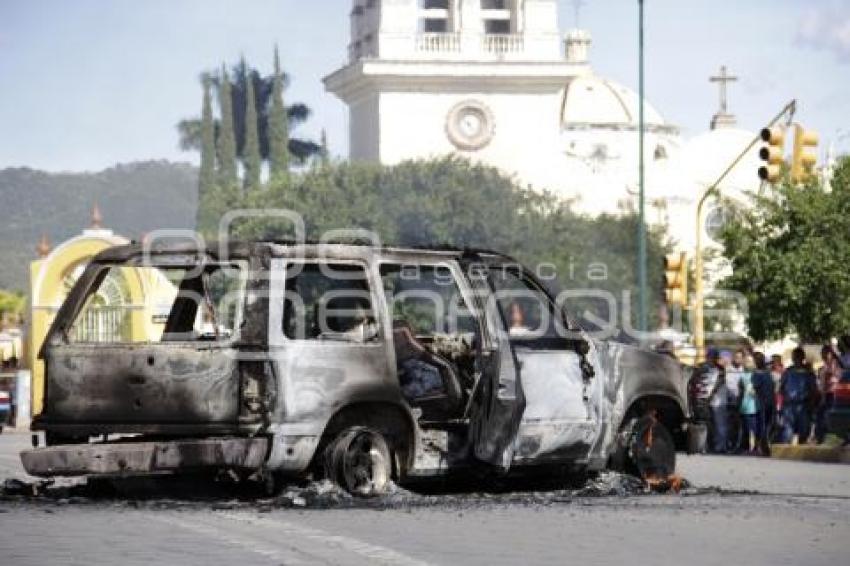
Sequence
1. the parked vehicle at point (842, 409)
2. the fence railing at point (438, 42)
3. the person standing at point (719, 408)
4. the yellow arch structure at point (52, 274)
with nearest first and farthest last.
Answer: the parked vehicle at point (842, 409), the person standing at point (719, 408), the yellow arch structure at point (52, 274), the fence railing at point (438, 42)

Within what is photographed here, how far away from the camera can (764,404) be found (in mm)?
30703

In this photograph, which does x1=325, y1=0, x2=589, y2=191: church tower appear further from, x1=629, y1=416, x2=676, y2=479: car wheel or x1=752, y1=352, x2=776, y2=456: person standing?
x1=629, y1=416, x2=676, y2=479: car wheel

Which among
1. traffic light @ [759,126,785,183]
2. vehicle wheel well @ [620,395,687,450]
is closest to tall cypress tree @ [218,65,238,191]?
traffic light @ [759,126,785,183]

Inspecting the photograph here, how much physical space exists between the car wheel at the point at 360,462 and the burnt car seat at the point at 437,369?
0.65 metres

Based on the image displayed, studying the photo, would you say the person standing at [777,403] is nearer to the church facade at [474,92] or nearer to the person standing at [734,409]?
the person standing at [734,409]

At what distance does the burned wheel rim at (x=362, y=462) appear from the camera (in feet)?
51.5

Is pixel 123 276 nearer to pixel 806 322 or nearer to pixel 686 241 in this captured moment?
pixel 806 322

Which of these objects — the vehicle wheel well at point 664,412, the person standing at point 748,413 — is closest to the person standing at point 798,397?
the person standing at point 748,413

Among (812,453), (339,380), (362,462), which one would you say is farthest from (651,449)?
(812,453)

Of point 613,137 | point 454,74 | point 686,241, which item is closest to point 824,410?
point 454,74

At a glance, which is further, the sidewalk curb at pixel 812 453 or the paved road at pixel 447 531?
the sidewalk curb at pixel 812 453

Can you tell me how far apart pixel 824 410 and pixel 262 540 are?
17.8 metres

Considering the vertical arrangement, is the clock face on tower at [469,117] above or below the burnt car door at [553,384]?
above

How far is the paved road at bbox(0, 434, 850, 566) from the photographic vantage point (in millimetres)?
12078
